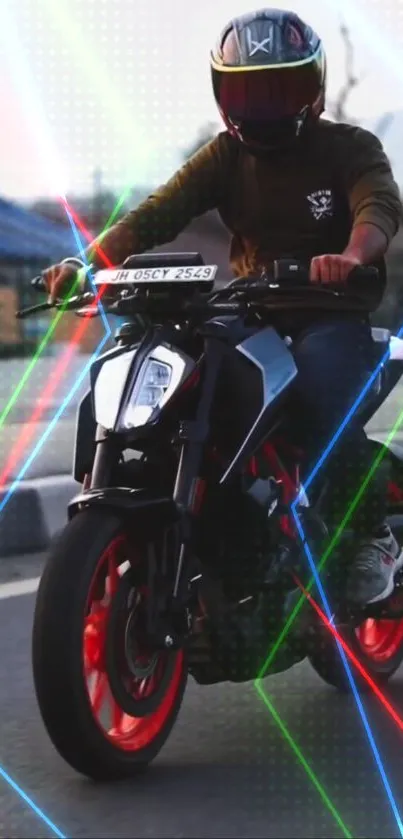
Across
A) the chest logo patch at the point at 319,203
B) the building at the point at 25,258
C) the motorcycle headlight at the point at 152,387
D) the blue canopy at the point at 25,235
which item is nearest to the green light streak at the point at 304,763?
the motorcycle headlight at the point at 152,387

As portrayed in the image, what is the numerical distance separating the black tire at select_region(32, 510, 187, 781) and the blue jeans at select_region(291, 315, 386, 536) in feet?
2.03

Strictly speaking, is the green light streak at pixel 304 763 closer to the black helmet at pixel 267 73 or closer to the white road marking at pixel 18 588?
the black helmet at pixel 267 73

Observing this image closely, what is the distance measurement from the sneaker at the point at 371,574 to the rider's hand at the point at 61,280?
959 millimetres

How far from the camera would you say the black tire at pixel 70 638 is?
3.40m

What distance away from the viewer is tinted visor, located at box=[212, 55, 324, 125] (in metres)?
4.00

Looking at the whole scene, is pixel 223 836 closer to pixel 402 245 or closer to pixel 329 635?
pixel 329 635

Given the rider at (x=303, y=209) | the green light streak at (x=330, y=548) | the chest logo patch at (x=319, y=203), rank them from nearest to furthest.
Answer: the green light streak at (x=330, y=548) < the rider at (x=303, y=209) < the chest logo patch at (x=319, y=203)

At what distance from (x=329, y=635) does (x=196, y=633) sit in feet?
1.62

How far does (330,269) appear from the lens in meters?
3.58

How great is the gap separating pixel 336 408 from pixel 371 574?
0.47 m

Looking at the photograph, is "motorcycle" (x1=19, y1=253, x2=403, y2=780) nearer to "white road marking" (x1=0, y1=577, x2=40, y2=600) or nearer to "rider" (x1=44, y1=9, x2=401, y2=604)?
"rider" (x1=44, y1=9, x2=401, y2=604)

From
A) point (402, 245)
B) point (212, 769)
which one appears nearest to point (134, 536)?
point (212, 769)

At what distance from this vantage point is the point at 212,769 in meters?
3.77

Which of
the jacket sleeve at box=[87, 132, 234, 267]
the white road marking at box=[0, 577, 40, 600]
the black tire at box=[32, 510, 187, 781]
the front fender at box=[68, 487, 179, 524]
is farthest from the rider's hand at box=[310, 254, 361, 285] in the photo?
the white road marking at box=[0, 577, 40, 600]
